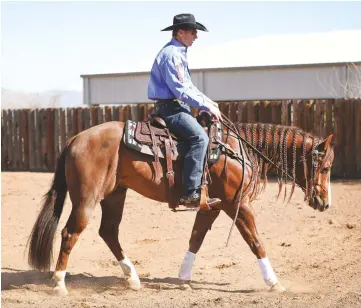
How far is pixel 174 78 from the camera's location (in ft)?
22.4

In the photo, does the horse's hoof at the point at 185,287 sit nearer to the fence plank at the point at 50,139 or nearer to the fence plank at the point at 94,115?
the fence plank at the point at 94,115

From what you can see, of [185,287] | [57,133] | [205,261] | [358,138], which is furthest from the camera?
[57,133]

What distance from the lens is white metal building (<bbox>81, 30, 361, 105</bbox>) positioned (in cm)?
2575

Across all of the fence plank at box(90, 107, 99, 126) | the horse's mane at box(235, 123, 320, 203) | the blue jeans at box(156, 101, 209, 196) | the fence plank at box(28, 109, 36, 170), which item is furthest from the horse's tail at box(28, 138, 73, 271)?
the fence plank at box(28, 109, 36, 170)

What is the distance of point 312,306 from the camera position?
20.3 ft

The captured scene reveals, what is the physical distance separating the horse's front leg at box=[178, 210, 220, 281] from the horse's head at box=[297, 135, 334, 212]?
3.52ft

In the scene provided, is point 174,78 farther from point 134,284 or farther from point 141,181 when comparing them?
point 134,284

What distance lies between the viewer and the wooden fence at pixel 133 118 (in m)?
15.8

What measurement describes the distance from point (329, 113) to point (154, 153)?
991cm

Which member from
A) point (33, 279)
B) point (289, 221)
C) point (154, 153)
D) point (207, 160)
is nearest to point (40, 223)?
point (33, 279)

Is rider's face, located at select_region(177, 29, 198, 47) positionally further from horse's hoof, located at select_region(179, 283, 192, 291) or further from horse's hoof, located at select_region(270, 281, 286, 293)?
horse's hoof, located at select_region(270, 281, 286, 293)

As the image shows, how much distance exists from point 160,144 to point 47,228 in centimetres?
153

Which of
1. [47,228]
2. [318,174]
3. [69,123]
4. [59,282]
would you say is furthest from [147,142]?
[69,123]

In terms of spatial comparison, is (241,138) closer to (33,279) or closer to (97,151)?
(97,151)
